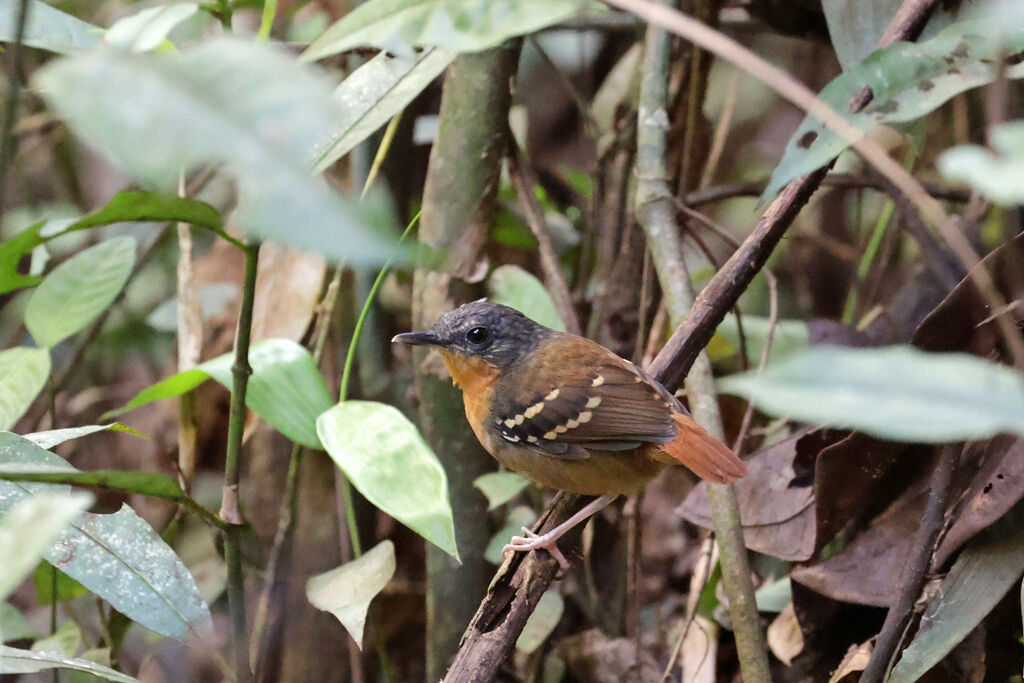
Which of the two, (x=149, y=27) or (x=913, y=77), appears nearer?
(x=149, y=27)

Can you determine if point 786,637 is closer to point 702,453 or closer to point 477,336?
point 702,453

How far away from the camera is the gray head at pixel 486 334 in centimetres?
251

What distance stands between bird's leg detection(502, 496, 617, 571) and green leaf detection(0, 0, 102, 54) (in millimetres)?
1494

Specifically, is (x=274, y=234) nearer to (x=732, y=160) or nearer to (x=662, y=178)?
(x=662, y=178)

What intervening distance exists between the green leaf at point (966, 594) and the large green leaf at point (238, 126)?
5.32 feet

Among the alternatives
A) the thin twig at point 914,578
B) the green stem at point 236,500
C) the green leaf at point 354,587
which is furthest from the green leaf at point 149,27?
the thin twig at point 914,578

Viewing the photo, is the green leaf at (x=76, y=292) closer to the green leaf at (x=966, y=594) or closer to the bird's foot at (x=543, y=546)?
the bird's foot at (x=543, y=546)

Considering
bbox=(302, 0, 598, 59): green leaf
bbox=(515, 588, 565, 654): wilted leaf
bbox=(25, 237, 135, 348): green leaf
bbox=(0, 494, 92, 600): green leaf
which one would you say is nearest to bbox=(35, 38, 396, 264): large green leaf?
bbox=(0, 494, 92, 600): green leaf

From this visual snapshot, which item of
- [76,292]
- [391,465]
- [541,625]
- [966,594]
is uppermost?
[76,292]

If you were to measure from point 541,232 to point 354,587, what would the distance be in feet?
4.16

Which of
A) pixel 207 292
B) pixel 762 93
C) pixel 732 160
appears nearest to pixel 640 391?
pixel 207 292

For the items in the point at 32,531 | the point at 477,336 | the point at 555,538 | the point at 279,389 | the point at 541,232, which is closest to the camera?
the point at 32,531

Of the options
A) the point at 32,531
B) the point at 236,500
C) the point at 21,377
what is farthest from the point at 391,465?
the point at 21,377

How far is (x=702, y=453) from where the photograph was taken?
2.18 metres
